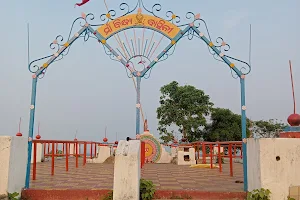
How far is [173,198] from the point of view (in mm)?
5211

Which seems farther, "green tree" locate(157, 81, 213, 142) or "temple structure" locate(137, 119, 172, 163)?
"green tree" locate(157, 81, 213, 142)

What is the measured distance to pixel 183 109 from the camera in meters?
24.9

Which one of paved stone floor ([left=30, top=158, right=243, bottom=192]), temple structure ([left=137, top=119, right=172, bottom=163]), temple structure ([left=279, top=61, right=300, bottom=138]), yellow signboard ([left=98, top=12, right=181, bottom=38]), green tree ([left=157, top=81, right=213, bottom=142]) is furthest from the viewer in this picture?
green tree ([left=157, top=81, right=213, bottom=142])

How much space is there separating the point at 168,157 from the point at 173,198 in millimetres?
9802

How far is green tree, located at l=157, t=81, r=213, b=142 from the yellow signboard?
17.7m

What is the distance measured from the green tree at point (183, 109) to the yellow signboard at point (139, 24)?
58.0ft

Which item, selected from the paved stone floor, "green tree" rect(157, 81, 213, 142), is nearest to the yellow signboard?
the paved stone floor

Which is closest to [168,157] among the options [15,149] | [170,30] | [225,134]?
[170,30]

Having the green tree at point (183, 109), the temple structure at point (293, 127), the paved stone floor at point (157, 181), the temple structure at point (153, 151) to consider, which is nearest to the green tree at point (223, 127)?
the green tree at point (183, 109)

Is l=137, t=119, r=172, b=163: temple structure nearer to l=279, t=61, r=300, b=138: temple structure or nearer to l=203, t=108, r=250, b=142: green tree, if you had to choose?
l=279, t=61, r=300, b=138: temple structure

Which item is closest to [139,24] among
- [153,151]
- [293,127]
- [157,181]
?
[157,181]

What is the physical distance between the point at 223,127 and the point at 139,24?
73.7 feet

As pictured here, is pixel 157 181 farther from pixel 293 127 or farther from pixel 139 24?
pixel 139 24

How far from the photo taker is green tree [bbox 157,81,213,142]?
80.2ft
